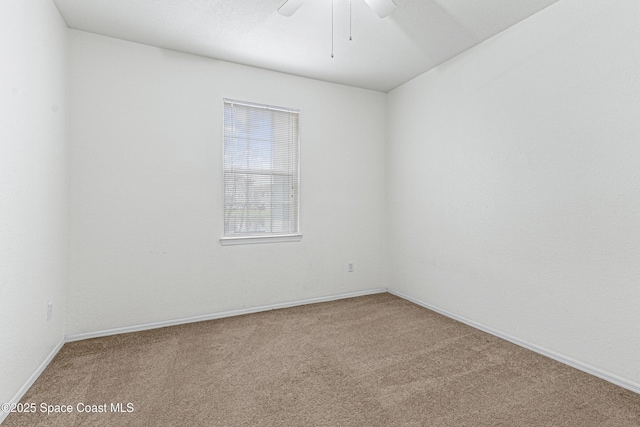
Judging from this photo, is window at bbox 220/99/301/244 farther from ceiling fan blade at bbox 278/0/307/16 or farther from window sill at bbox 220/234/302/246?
ceiling fan blade at bbox 278/0/307/16

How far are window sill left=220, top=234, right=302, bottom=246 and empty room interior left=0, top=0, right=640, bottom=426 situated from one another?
0.02 metres

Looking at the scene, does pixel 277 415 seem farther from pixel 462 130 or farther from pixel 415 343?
pixel 462 130

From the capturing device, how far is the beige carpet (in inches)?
65.8

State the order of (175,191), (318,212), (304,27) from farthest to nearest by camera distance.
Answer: (318,212) → (175,191) → (304,27)

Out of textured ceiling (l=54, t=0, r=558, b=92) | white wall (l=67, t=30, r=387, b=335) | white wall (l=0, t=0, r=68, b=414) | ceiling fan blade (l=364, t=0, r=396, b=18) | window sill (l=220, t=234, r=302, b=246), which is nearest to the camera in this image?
white wall (l=0, t=0, r=68, b=414)

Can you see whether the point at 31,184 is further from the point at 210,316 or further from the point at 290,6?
the point at 290,6

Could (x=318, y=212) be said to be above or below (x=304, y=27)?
below

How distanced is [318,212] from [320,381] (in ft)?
6.56

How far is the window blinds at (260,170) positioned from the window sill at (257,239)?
55 mm

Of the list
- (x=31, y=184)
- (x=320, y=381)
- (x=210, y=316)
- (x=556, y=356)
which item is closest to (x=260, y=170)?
(x=210, y=316)

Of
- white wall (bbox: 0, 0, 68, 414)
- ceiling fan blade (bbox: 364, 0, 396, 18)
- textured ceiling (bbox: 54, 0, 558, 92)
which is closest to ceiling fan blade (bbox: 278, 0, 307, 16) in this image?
textured ceiling (bbox: 54, 0, 558, 92)

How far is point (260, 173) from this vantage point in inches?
133

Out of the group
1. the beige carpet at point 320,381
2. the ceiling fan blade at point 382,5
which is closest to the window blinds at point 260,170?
the beige carpet at point 320,381

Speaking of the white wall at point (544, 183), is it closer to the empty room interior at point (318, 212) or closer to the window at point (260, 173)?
the empty room interior at point (318, 212)
